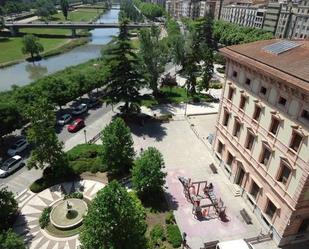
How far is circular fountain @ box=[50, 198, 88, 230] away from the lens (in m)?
27.1

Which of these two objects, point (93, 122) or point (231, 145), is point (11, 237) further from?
point (93, 122)

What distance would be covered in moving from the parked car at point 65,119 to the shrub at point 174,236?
28.2 m

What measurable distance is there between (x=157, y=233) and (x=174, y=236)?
5.17 feet

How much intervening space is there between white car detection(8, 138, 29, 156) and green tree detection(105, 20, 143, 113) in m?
14.5

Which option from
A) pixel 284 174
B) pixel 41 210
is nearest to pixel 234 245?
pixel 284 174

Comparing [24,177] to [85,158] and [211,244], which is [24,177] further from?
[211,244]

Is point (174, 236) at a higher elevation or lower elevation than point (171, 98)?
higher

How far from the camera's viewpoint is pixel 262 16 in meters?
128

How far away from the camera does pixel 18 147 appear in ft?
130

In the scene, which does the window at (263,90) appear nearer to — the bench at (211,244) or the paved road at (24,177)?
Result: the bench at (211,244)

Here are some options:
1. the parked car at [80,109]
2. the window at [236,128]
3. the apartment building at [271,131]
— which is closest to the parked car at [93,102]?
the parked car at [80,109]

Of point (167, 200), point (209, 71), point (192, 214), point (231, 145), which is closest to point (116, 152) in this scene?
point (167, 200)

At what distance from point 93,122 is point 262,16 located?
111 metres

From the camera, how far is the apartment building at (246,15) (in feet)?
427
